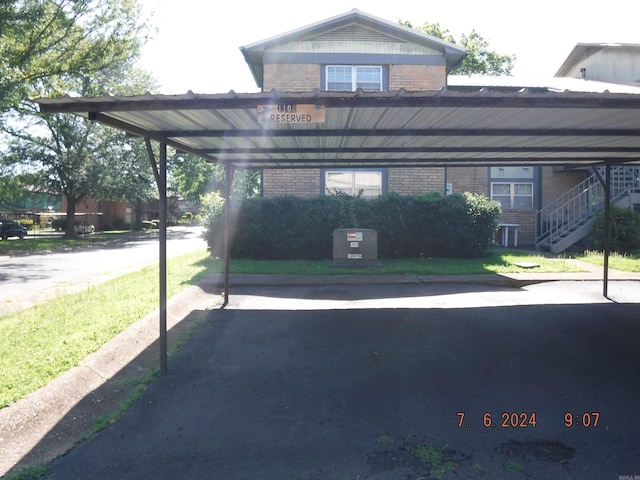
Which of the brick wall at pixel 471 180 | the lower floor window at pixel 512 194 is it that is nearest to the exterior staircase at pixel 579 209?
the lower floor window at pixel 512 194

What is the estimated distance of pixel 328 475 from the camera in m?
3.15

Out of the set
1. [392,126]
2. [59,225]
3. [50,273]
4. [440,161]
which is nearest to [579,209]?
[440,161]

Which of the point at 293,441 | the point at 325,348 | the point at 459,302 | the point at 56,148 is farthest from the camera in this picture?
the point at 56,148

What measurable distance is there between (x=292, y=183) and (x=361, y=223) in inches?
128

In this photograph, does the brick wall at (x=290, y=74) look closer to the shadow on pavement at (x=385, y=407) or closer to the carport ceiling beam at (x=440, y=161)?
the carport ceiling beam at (x=440, y=161)

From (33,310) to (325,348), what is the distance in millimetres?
5589

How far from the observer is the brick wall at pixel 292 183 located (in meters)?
16.6

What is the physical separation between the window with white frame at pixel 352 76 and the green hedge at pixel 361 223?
171 inches

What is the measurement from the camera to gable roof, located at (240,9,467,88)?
16094mm

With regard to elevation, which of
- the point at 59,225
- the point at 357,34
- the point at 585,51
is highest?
the point at 585,51

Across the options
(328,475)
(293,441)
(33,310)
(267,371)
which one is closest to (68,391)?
(267,371)

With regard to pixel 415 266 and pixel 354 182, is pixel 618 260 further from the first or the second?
pixel 354 182

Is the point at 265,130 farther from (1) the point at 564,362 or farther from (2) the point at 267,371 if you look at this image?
(1) the point at 564,362

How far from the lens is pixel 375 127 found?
6.03 m
